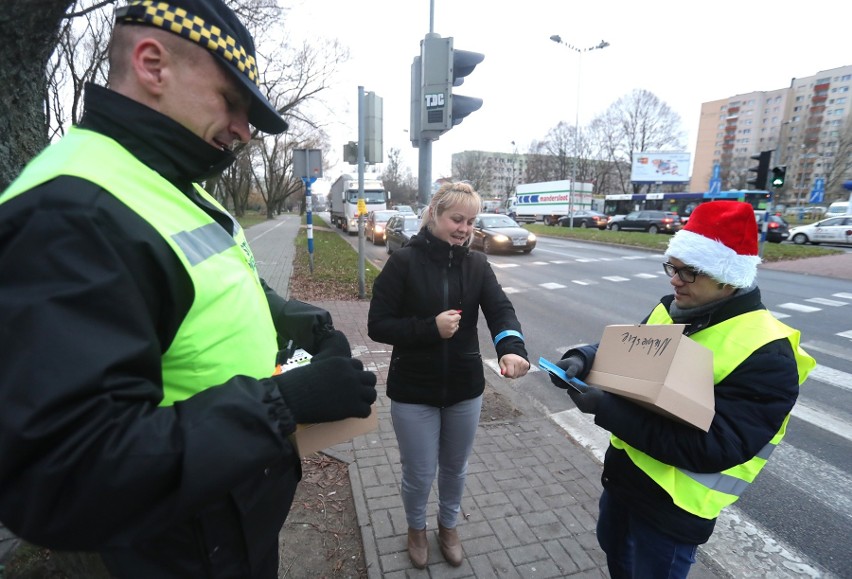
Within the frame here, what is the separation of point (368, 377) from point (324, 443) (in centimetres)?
23

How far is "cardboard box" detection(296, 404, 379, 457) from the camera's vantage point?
1.20m

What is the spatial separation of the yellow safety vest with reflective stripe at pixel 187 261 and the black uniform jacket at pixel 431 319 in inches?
51.2

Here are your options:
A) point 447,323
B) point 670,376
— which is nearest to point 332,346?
point 447,323

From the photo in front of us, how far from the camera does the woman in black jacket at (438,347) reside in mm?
2391

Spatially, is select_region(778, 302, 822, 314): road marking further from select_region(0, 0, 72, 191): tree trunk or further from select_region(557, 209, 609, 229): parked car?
select_region(557, 209, 609, 229): parked car

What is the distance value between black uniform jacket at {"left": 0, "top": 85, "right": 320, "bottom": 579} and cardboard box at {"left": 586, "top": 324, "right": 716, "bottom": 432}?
1213mm

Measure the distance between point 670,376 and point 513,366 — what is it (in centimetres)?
84

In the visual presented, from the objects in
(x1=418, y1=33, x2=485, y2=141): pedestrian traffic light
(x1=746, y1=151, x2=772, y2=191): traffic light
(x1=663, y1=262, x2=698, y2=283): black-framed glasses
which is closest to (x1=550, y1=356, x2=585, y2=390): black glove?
(x1=663, y1=262, x2=698, y2=283): black-framed glasses

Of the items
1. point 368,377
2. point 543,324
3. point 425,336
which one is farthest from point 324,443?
point 543,324

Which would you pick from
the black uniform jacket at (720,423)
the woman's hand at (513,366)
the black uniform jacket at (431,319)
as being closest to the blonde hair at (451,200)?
the black uniform jacket at (431,319)

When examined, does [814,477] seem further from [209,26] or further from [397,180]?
[397,180]

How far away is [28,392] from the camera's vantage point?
73 centimetres

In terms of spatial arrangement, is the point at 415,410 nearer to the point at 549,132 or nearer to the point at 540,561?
the point at 540,561

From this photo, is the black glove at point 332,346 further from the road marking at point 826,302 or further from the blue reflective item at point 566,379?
the road marking at point 826,302
